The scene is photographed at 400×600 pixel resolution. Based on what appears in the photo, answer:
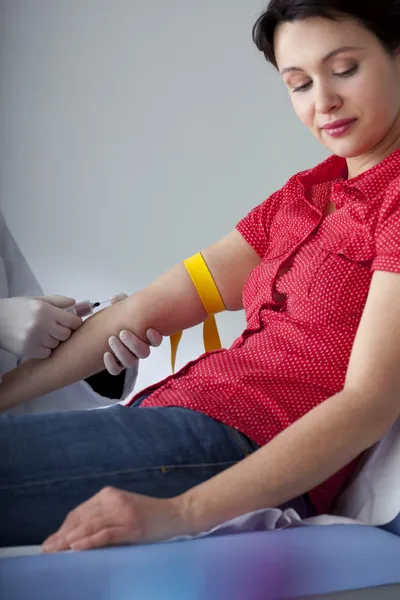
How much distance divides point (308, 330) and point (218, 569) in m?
0.42

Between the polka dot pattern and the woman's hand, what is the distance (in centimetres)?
24

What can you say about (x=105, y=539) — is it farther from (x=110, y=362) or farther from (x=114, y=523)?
(x=110, y=362)

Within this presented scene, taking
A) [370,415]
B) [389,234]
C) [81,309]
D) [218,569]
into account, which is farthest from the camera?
[81,309]

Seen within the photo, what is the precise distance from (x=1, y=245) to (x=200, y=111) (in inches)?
53.0

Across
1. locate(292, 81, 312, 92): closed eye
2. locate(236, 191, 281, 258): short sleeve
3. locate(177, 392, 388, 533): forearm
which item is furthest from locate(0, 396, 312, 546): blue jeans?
locate(292, 81, 312, 92): closed eye

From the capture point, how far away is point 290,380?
1.24 meters

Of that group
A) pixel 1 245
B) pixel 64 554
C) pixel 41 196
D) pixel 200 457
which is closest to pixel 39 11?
pixel 41 196

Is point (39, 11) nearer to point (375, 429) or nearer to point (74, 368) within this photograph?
point (74, 368)

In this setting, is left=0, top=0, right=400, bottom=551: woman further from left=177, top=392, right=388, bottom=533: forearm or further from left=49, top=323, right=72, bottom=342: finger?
left=49, top=323, right=72, bottom=342: finger

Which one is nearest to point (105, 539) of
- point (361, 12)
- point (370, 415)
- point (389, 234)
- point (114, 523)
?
point (114, 523)

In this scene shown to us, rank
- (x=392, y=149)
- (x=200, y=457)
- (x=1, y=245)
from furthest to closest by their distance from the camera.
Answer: (x=1, y=245)
(x=392, y=149)
(x=200, y=457)

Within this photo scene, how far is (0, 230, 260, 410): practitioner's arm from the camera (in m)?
1.55

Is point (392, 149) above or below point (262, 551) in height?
above

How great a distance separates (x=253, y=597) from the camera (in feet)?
3.12
